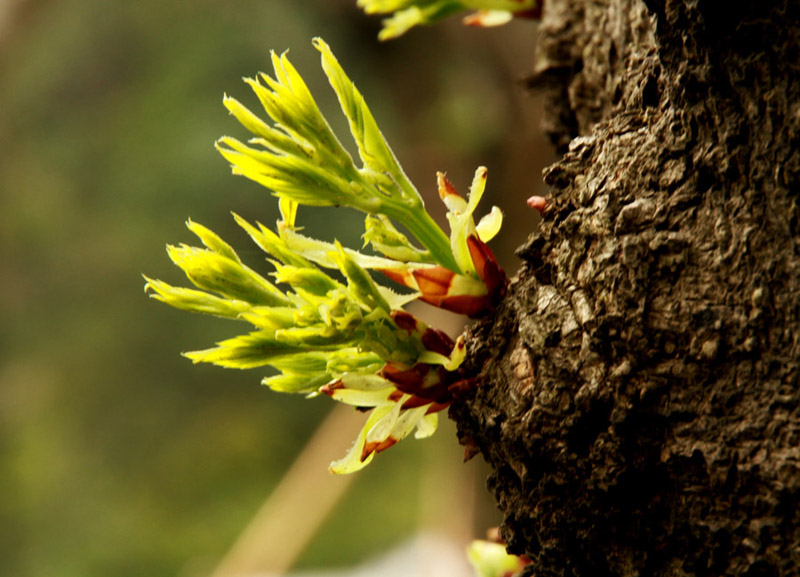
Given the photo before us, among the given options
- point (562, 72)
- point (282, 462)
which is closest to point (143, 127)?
point (282, 462)

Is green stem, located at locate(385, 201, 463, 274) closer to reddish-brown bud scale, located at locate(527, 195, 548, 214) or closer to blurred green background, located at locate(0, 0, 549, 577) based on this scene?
reddish-brown bud scale, located at locate(527, 195, 548, 214)

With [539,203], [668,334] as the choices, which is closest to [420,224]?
[539,203]

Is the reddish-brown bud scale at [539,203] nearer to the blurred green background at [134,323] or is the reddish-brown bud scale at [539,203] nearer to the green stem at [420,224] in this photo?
the green stem at [420,224]

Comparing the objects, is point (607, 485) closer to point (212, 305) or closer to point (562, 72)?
point (212, 305)

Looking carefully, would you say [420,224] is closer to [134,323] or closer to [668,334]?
[668,334]

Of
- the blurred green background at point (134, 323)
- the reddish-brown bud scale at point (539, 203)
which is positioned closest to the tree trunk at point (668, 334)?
the reddish-brown bud scale at point (539, 203)

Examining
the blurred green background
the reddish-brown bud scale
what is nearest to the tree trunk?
the reddish-brown bud scale
